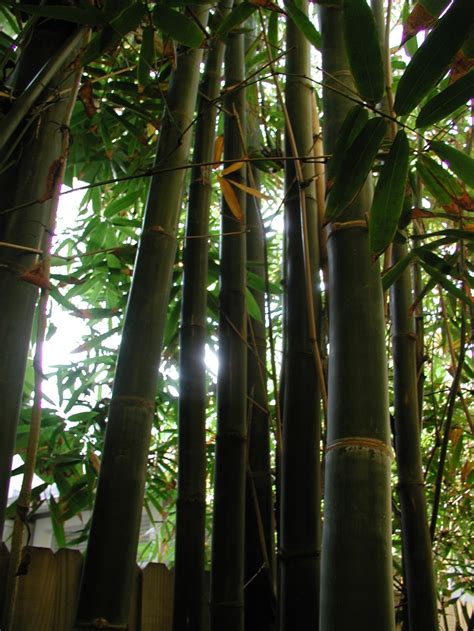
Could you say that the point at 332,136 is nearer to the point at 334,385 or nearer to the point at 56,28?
the point at 334,385

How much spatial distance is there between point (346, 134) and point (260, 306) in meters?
0.84

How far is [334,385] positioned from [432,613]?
0.56 meters

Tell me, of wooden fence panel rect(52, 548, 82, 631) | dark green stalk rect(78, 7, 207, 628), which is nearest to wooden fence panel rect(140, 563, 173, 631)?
wooden fence panel rect(52, 548, 82, 631)

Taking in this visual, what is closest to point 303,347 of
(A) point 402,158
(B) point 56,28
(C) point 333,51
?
(A) point 402,158

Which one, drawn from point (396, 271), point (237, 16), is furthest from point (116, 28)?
point (396, 271)

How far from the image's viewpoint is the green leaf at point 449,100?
27.7 inches

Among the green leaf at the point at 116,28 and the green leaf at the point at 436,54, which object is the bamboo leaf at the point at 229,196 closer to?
the green leaf at the point at 116,28

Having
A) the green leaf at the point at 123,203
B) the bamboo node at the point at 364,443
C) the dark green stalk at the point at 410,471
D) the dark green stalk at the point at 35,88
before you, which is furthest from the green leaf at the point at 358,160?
the green leaf at the point at 123,203

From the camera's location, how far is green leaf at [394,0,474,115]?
2.22 ft

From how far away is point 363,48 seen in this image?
0.75 metres

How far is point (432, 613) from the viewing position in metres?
1.06

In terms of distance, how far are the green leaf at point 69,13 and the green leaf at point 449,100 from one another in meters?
0.51

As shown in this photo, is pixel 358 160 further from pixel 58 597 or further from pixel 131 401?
pixel 58 597

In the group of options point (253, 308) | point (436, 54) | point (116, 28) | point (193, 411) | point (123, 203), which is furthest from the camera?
point (123, 203)
